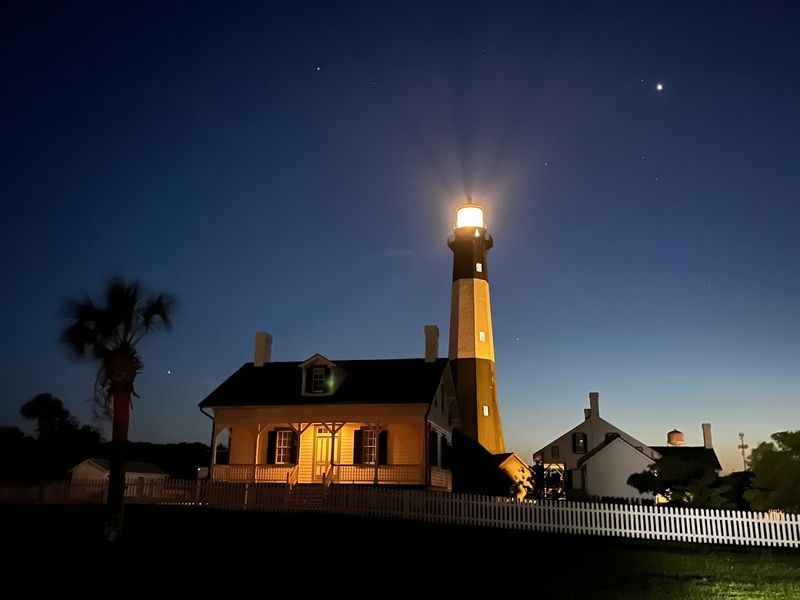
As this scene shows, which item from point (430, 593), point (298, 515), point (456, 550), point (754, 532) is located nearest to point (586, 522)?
point (754, 532)

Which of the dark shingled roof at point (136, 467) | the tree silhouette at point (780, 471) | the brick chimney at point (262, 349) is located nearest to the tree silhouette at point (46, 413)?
the dark shingled roof at point (136, 467)

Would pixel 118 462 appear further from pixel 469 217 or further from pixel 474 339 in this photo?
pixel 469 217

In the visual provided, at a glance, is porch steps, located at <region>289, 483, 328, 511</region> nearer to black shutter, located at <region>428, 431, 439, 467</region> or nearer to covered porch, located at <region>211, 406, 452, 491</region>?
covered porch, located at <region>211, 406, 452, 491</region>

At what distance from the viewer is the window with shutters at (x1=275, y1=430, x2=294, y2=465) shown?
28500 mm

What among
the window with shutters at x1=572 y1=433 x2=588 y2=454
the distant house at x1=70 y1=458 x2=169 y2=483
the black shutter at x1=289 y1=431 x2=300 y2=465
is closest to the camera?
the black shutter at x1=289 y1=431 x2=300 y2=465

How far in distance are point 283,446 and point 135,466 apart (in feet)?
85.9

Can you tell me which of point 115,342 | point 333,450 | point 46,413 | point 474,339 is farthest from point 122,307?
point 46,413

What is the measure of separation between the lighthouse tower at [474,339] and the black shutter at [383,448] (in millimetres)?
11038

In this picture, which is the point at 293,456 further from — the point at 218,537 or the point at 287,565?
the point at 287,565

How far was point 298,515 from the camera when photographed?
21.4 m

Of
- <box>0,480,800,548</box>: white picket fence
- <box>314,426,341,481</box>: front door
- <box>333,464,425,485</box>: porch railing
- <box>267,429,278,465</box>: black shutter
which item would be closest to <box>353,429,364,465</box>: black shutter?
<box>314,426,341,481</box>: front door

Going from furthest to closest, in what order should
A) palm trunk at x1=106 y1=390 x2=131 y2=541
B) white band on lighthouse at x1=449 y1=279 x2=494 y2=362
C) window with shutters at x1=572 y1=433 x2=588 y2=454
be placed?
window with shutters at x1=572 y1=433 x2=588 y2=454 < white band on lighthouse at x1=449 y1=279 x2=494 y2=362 < palm trunk at x1=106 y1=390 x2=131 y2=541

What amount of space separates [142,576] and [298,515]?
9.41 m

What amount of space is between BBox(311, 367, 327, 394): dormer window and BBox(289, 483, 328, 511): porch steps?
5.18 m
